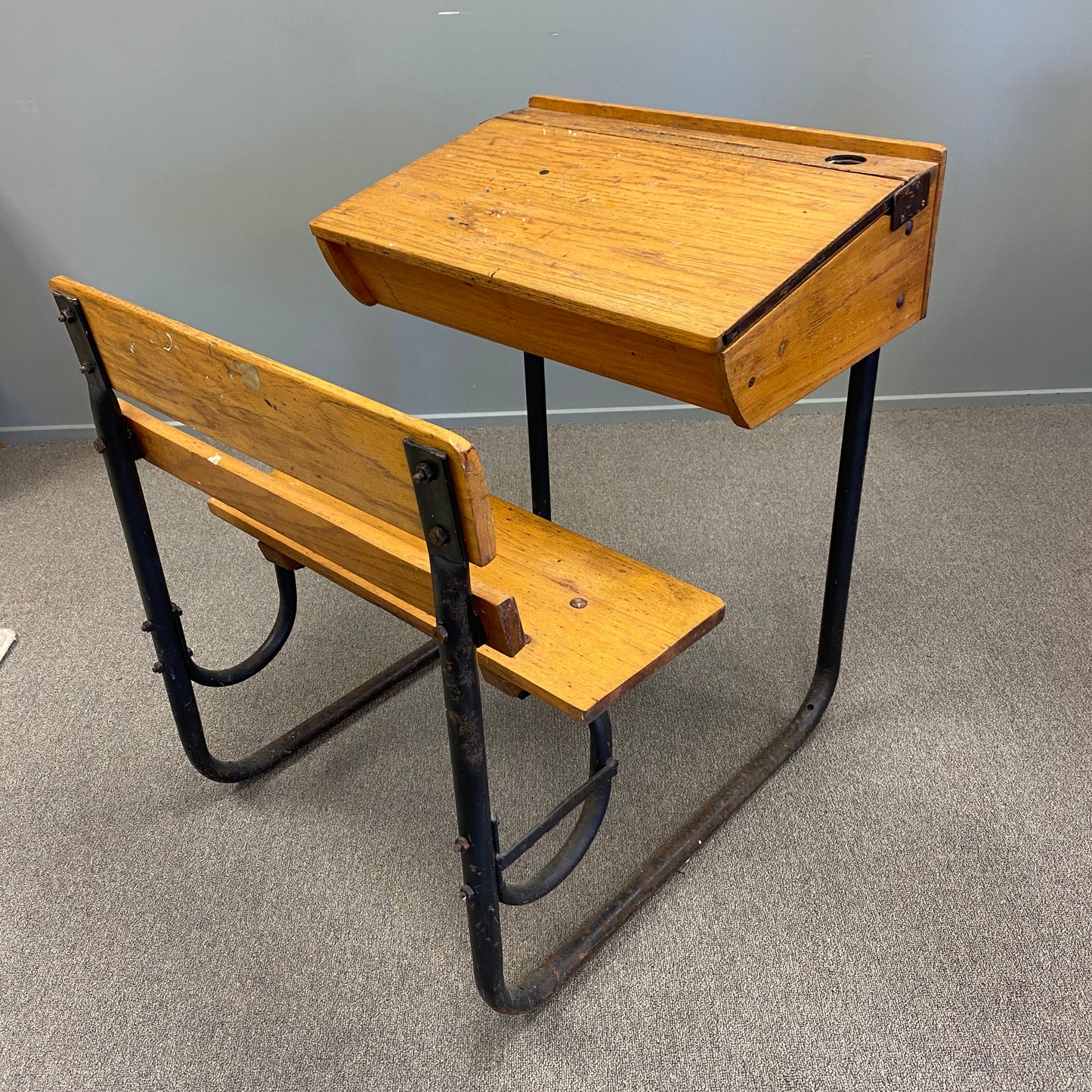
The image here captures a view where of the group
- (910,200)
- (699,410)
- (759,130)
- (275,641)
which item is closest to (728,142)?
(759,130)

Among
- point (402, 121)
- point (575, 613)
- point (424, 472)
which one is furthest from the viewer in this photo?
point (402, 121)

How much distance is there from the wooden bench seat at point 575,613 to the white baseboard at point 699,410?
4.15ft

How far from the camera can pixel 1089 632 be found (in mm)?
1982

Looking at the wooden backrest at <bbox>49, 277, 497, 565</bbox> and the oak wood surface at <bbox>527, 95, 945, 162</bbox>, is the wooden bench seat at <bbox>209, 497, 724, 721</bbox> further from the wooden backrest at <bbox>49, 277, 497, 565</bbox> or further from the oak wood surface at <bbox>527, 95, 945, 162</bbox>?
the oak wood surface at <bbox>527, 95, 945, 162</bbox>

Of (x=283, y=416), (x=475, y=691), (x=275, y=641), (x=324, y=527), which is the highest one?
(x=283, y=416)

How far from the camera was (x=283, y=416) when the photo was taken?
1.01 meters

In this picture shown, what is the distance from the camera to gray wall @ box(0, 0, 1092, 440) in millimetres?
2279

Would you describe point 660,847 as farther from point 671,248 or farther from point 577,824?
point 671,248

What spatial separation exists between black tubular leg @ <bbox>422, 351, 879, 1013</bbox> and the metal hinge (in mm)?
188

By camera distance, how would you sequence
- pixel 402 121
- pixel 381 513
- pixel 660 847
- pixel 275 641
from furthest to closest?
pixel 402 121, pixel 275 641, pixel 660 847, pixel 381 513

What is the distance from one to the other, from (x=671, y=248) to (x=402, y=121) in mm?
1395

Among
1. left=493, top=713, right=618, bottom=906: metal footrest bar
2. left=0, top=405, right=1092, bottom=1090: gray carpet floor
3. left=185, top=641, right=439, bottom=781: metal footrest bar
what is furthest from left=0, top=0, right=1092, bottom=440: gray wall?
left=493, top=713, right=618, bottom=906: metal footrest bar

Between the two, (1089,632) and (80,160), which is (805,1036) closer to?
(1089,632)

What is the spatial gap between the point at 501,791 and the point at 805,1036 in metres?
0.59
